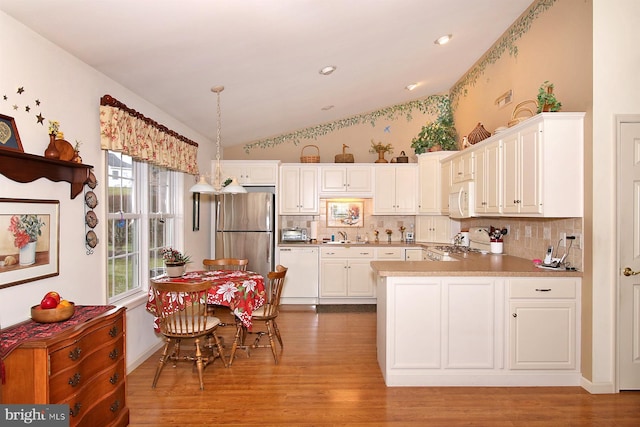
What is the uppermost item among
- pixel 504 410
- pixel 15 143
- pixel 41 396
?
pixel 15 143

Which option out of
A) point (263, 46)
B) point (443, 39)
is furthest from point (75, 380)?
point (443, 39)

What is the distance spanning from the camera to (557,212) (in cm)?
313

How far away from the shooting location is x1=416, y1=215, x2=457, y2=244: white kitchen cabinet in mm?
5891

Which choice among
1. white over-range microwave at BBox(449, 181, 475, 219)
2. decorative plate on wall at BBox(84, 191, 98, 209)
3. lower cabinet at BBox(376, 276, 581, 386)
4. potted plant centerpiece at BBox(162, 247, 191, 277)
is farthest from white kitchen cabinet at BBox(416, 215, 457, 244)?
decorative plate on wall at BBox(84, 191, 98, 209)

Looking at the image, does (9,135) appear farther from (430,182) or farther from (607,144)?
(430,182)

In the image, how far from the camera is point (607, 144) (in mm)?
3031

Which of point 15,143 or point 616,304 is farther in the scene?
point 616,304

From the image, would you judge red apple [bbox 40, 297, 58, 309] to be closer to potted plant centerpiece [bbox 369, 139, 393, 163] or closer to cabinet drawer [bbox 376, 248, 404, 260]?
cabinet drawer [bbox 376, 248, 404, 260]

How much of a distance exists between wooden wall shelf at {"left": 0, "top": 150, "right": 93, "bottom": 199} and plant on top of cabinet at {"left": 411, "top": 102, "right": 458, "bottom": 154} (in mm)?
4611

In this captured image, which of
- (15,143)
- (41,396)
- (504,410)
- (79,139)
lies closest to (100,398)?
(41,396)

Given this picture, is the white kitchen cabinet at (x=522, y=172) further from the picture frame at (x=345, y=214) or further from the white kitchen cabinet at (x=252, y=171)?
the white kitchen cabinet at (x=252, y=171)

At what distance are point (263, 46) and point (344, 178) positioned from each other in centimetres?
333

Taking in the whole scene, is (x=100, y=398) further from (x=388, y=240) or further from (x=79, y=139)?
(x=388, y=240)

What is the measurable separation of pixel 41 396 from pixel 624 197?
3.98 metres
